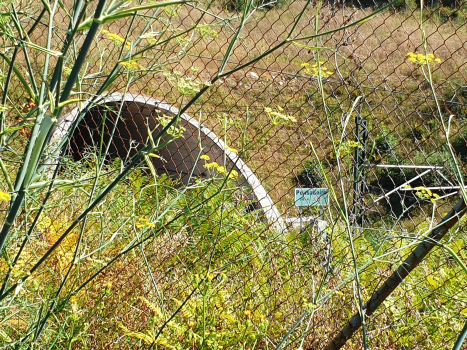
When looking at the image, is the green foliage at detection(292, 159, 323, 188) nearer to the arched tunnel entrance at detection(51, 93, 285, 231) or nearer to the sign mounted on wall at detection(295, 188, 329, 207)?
the sign mounted on wall at detection(295, 188, 329, 207)

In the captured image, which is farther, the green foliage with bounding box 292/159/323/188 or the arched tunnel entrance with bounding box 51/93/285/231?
the green foliage with bounding box 292/159/323/188

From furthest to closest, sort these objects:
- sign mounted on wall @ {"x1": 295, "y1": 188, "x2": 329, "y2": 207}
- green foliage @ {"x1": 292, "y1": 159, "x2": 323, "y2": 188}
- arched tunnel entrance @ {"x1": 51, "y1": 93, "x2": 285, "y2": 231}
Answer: green foliage @ {"x1": 292, "y1": 159, "x2": 323, "y2": 188}
arched tunnel entrance @ {"x1": 51, "y1": 93, "x2": 285, "y2": 231}
sign mounted on wall @ {"x1": 295, "y1": 188, "x2": 329, "y2": 207}

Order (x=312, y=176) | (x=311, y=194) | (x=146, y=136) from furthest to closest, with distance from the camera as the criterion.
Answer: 1. (x=146, y=136)
2. (x=312, y=176)
3. (x=311, y=194)

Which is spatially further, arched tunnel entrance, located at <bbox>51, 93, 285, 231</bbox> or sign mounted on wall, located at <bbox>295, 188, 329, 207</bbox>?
arched tunnel entrance, located at <bbox>51, 93, 285, 231</bbox>

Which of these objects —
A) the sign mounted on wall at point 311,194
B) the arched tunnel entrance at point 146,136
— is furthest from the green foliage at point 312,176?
the arched tunnel entrance at point 146,136

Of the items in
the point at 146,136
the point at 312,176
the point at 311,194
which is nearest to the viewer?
the point at 311,194

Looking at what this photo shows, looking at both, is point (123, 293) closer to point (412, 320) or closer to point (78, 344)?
point (78, 344)

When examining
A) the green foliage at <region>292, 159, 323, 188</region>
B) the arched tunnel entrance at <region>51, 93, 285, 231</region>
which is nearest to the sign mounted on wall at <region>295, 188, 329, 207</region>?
the green foliage at <region>292, 159, 323, 188</region>

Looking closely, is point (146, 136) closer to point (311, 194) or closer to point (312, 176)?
point (312, 176)

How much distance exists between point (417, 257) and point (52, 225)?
7.79 feet

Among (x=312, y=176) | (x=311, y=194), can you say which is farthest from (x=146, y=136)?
(x=311, y=194)

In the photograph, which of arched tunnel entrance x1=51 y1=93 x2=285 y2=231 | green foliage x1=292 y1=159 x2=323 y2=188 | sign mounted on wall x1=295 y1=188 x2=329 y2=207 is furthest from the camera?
green foliage x1=292 y1=159 x2=323 y2=188

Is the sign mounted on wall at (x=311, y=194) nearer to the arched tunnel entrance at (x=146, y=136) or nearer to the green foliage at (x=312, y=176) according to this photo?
the green foliage at (x=312, y=176)

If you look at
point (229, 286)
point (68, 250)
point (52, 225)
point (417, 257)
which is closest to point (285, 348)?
point (229, 286)
